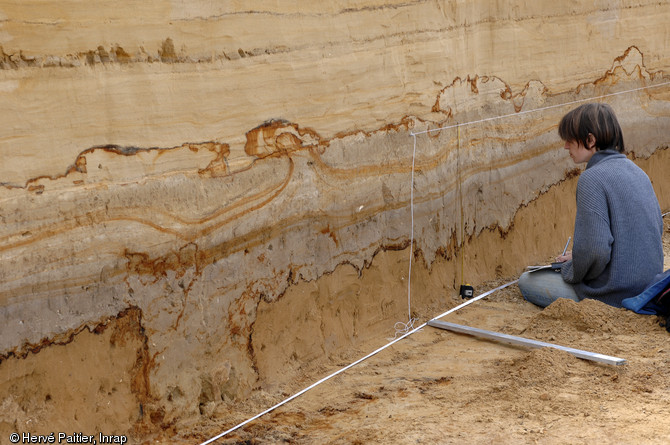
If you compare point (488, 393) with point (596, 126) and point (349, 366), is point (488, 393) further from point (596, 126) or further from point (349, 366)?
point (596, 126)

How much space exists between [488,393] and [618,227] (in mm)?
1206

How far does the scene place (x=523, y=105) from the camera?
472 cm

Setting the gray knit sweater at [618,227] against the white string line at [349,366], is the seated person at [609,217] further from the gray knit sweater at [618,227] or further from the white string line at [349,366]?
the white string line at [349,366]

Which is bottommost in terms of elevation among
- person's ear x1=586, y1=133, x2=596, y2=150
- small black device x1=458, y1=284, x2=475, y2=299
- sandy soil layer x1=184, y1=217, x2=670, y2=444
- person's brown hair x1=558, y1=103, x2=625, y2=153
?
sandy soil layer x1=184, y1=217, x2=670, y2=444

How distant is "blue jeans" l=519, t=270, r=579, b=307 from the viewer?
3.99 m

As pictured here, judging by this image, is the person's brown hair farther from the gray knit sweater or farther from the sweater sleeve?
the sweater sleeve

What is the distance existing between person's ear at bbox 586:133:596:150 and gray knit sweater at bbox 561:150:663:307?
76mm

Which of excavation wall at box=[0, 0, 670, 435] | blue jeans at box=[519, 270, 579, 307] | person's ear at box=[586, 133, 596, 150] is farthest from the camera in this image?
blue jeans at box=[519, 270, 579, 307]

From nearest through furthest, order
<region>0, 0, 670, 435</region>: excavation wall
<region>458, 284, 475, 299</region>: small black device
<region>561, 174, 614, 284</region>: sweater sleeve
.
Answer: <region>0, 0, 670, 435</region>: excavation wall → <region>561, 174, 614, 284</region>: sweater sleeve → <region>458, 284, 475, 299</region>: small black device

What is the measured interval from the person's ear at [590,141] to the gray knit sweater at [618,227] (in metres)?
0.08

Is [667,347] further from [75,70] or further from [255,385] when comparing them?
[75,70]

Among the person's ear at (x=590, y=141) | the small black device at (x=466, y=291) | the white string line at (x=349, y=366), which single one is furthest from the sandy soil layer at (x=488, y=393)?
the person's ear at (x=590, y=141)

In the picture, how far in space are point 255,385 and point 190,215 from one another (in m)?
0.79

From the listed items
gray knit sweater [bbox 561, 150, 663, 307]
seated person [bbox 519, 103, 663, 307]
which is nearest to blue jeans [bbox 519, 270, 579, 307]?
seated person [bbox 519, 103, 663, 307]
